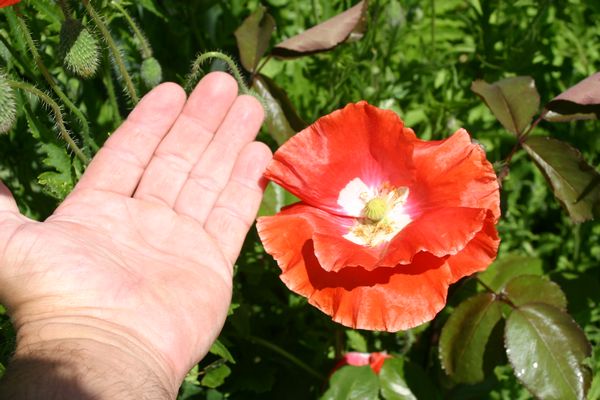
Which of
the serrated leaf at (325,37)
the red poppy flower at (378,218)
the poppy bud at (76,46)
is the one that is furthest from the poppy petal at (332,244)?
the poppy bud at (76,46)

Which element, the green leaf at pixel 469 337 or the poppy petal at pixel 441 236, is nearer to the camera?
the poppy petal at pixel 441 236

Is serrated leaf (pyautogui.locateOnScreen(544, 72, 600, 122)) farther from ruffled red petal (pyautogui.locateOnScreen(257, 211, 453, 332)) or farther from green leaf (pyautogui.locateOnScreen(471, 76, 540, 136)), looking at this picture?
ruffled red petal (pyautogui.locateOnScreen(257, 211, 453, 332))

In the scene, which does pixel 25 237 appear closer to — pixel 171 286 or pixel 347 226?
pixel 171 286

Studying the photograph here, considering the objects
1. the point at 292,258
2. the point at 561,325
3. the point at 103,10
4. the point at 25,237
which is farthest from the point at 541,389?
the point at 103,10

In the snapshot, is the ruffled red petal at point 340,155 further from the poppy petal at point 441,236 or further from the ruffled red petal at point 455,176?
the poppy petal at point 441,236

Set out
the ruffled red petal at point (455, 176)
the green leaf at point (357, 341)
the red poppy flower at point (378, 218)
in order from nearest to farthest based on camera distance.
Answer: the red poppy flower at point (378, 218) → the ruffled red petal at point (455, 176) → the green leaf at point (357, 341)

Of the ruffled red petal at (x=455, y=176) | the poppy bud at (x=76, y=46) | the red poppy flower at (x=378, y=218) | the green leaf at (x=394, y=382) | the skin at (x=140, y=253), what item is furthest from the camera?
the green leaf at (x=394, y=382)
